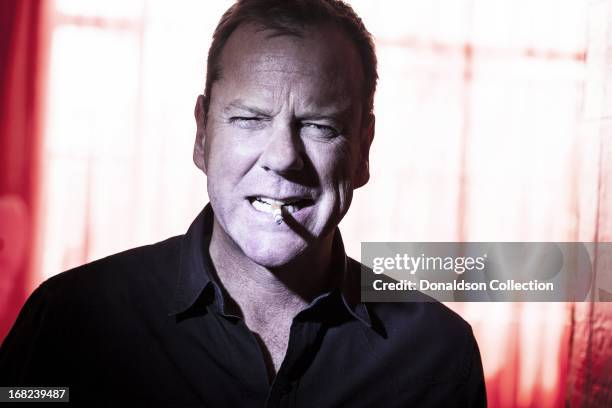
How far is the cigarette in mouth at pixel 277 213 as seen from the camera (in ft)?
3.03

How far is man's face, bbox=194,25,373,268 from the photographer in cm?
92

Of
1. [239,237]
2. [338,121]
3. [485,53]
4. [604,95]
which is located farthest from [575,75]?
[239,237]

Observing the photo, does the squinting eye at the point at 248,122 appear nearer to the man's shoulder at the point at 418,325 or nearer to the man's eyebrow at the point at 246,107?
the man's eyebrow at the point at 246,107

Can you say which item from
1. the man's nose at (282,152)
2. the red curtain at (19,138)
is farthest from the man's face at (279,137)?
the red curtain at (19,138)

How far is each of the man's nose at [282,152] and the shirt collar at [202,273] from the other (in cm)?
18

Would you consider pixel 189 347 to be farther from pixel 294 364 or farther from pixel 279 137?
pixel 279 137

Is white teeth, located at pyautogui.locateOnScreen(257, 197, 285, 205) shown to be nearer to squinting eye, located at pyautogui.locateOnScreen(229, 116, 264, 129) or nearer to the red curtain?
squinting eye, located at pyautogui.locateOnScreen(229, 116, 264, 129)

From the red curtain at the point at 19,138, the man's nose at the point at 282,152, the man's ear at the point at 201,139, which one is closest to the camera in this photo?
the man's nose at the point at 282,152

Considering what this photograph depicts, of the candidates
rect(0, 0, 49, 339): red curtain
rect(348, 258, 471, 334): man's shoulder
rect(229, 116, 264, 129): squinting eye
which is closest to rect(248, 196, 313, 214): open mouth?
rect(229, 116, 264, 129): squinting eye

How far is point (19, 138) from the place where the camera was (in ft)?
4.37

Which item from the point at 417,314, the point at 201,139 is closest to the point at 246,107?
the point at 201,139

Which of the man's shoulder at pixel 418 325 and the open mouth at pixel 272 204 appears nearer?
the open mouth at pixel 272 204

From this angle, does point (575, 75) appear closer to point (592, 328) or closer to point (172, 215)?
point (592, 328)

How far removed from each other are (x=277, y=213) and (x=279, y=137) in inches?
4.2
